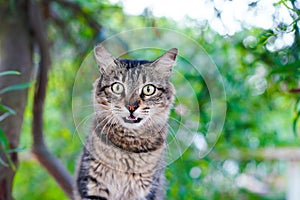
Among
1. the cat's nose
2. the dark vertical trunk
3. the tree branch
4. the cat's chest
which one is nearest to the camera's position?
the cat's nose

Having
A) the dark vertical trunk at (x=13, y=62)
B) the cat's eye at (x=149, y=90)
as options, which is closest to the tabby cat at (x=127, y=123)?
the cat's eye at (x=149, y=90)

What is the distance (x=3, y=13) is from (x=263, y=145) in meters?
1.00

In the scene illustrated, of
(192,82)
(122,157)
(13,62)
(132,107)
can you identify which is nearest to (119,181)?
(122,157)

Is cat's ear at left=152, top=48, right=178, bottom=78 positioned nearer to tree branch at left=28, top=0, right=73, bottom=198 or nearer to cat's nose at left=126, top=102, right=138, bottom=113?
cat's nose at left=126, top=102, right=138, bottom=113

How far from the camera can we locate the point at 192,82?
100cm

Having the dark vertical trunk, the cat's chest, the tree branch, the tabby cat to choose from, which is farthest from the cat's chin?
the tree branch

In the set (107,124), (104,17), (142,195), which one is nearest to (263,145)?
(104,17)

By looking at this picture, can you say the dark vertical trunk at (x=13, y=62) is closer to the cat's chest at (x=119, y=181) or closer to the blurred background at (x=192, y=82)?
the blurred background at (x=192, y=82)

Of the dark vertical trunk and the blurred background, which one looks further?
the dark vertical trunk

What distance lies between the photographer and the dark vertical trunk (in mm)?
1275

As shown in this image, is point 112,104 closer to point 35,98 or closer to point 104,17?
point 35,98

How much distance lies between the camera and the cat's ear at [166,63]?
0.73m

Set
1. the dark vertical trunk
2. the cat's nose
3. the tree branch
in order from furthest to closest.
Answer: the tree branch → the dark vertical trunk → the cat's nose

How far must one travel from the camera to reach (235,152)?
6.07 feet
